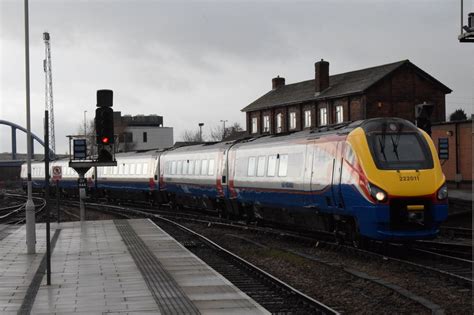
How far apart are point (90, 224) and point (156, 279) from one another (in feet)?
44.8

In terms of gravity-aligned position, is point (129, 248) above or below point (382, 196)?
below

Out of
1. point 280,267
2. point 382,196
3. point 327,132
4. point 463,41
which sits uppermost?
point 463,41

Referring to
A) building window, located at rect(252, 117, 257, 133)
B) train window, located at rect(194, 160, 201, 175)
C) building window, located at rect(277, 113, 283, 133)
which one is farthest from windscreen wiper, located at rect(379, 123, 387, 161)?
building window, located at rect(252, 117, 257, 133)

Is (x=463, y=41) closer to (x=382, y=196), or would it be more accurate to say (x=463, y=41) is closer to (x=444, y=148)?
(x=382, y=196)

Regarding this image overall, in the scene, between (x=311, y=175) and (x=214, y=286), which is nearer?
(x=214, y=286)

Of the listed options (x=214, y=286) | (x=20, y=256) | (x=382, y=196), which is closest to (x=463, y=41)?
(x=382, y=196)

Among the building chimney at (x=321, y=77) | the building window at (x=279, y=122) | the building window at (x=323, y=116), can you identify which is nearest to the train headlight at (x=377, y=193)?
the building window at (x=323, y=116)

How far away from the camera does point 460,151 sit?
3869 centimetres

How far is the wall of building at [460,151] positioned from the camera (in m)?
37.8

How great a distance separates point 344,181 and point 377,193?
4.12ft

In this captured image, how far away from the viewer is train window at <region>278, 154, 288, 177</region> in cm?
1884

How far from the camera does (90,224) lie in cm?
2481

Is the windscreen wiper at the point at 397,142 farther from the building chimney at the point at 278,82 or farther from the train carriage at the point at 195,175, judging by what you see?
the building chimney at the point at 278,82

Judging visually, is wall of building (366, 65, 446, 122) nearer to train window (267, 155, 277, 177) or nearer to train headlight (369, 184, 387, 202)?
train window (267, 155, 277, 177)
